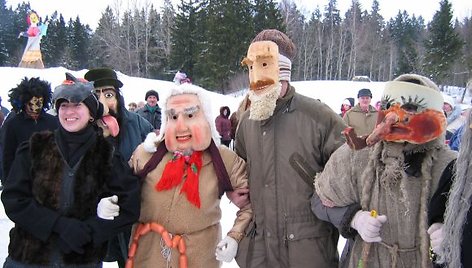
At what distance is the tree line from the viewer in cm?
3422

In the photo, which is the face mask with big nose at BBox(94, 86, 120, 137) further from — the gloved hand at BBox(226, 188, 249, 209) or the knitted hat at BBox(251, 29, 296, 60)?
the knitted hat at BBox(251, 29, 296, 60)

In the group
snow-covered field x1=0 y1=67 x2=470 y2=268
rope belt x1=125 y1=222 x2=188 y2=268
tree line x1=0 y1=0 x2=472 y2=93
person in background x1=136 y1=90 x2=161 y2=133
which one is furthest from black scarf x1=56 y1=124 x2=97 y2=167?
tree line x1=0 y1=0 x2=472 y2=93

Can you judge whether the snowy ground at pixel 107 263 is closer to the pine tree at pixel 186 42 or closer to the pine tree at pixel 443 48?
the pine tree at pixel 186 42

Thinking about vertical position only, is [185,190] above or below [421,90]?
below

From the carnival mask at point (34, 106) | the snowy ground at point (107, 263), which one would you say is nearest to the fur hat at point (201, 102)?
the carnival mask at point (34, 106)

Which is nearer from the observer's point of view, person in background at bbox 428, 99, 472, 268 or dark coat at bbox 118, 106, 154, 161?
person in background at bbox 428, 99, 472, 268

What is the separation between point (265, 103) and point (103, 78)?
164cm

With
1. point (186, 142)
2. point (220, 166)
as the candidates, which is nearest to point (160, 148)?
point (186, 142)

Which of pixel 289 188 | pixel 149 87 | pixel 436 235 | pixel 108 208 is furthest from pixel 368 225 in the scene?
pixel 149 87

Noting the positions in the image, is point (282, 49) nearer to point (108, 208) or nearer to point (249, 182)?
point (249, 182)

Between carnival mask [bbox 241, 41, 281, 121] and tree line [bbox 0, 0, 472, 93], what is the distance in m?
27.4

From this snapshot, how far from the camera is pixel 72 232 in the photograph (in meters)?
2.28

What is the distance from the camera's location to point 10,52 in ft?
154

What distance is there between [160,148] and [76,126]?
52 cm
